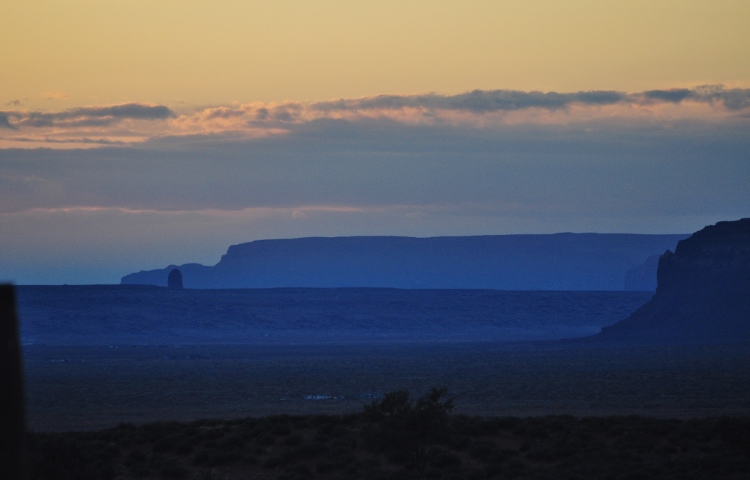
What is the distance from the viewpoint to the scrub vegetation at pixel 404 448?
15914 mm

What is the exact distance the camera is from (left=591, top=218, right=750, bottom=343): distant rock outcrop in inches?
3041

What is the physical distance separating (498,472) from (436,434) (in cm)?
139

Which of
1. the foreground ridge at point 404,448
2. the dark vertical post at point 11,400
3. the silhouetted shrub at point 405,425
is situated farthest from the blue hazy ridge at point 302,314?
the dark vertical post at point 11,400

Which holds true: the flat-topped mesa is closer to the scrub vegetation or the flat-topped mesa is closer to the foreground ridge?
the foreground ridge

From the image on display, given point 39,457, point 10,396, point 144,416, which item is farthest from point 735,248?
point 10,396

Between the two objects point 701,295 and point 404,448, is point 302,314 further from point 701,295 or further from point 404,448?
point 404,448

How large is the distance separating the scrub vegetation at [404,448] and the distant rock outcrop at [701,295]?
59.0m

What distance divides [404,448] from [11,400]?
1440 centimetres

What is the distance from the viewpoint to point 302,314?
120 metres

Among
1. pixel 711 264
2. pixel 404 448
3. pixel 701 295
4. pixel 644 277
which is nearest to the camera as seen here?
pixel 404 448

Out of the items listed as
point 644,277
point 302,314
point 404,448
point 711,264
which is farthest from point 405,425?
point 644,277

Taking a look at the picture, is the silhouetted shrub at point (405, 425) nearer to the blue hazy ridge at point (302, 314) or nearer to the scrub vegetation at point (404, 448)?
the scrub vegetation at point (404, 448)

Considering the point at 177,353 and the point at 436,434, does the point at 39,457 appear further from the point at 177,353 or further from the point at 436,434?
the point at 177,353

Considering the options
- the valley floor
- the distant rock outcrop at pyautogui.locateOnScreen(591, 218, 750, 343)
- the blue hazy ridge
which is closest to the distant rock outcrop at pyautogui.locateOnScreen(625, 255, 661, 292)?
the blue hazy ridge
